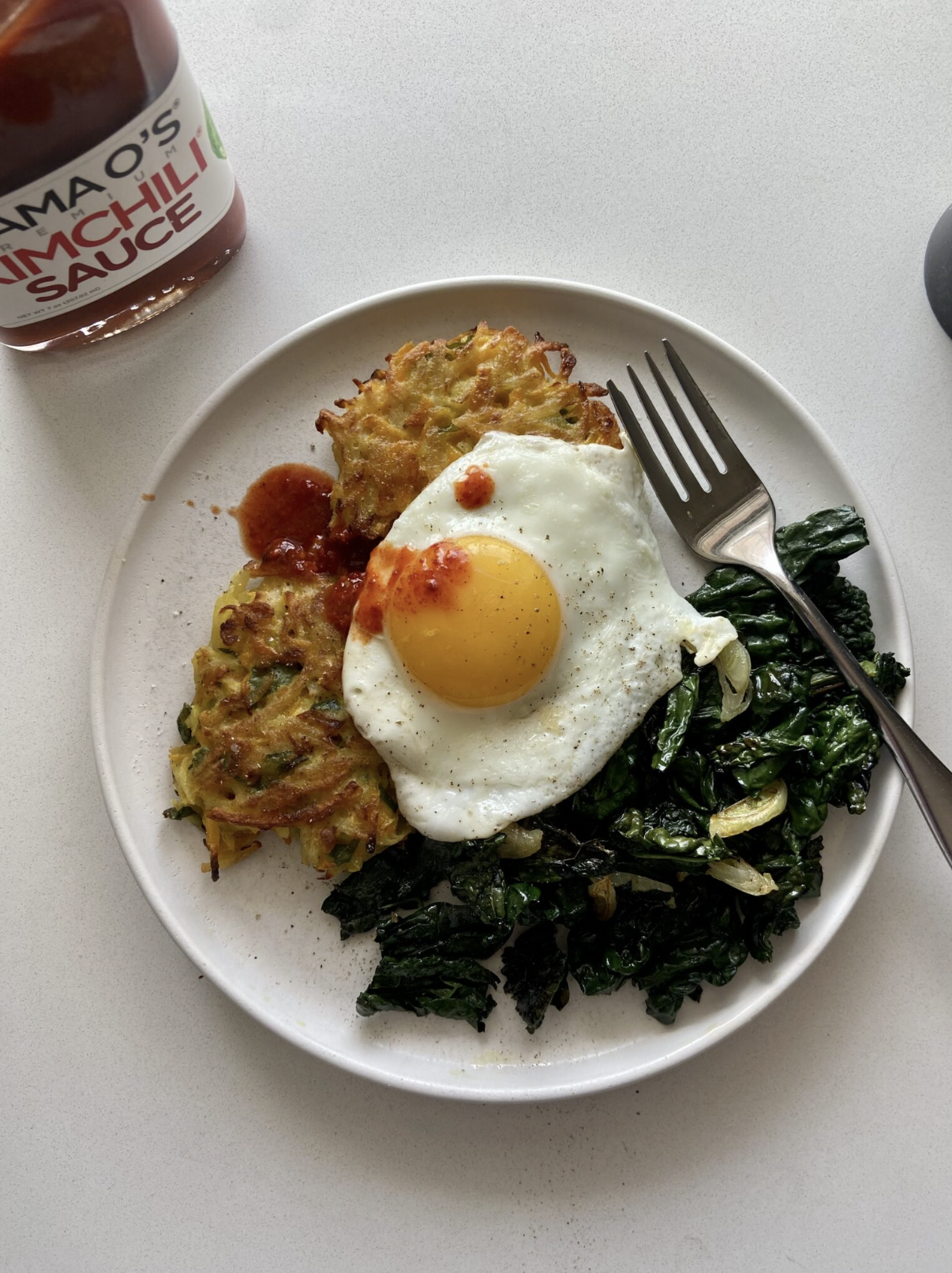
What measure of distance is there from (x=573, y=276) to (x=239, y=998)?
127 inches

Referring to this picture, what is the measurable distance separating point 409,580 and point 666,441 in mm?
1199

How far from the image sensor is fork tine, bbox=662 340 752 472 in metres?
3.57

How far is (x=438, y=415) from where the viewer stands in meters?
3.45

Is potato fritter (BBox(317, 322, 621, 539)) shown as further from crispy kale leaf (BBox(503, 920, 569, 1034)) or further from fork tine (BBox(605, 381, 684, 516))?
crispy kale leaf (BBox(503, 920, 569, 1034))

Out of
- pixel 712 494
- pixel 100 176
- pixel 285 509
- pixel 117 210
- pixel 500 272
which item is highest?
pixel 100 176

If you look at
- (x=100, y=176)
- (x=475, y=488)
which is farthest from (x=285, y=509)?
(x=100, y=176)

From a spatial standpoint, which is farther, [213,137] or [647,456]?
[647,456]

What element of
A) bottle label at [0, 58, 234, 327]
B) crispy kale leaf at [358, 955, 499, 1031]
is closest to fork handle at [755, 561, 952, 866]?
crispy kale leaf at [358, 955, 499, 1031]

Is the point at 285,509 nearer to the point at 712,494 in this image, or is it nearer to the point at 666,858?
the point at 712,494

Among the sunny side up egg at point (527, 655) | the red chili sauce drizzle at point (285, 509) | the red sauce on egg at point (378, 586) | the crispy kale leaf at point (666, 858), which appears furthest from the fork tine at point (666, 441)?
the red chili sauce drizzle at point (285, 509)

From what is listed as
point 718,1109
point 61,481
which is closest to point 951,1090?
point 718,1109

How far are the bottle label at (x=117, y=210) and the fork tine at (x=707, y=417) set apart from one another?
6.26ft

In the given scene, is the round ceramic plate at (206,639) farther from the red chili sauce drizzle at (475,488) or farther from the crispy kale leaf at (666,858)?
the red chili sauce drizzle at (475,488)

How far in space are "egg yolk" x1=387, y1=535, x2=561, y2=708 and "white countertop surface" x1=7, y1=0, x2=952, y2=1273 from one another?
1.42m
